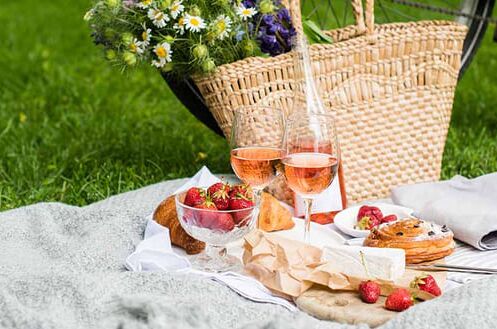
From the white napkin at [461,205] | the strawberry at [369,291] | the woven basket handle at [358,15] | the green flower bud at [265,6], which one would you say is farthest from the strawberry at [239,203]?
the green flower bud at [265,6]

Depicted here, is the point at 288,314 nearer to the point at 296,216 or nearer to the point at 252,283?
the point at 252,283

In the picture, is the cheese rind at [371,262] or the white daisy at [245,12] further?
the white daisy at [245,12]

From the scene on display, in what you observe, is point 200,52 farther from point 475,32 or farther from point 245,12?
point 475,32

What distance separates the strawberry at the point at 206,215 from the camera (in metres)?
2.09

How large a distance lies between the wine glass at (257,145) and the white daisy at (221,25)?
17.4 inches

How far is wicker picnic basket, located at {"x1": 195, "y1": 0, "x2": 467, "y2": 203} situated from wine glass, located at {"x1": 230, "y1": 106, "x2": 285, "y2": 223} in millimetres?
454

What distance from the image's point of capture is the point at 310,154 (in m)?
2.13

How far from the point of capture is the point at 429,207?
258cm

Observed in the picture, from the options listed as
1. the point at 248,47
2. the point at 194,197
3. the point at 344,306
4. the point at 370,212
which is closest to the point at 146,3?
the point at 248,47

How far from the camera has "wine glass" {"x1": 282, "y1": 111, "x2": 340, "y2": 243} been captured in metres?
2.10

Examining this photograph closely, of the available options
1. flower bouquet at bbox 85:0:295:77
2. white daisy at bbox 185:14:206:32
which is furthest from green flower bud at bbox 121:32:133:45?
white daisy at bbox 185:14:206:32

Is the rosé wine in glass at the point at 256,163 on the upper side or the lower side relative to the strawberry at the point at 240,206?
upper

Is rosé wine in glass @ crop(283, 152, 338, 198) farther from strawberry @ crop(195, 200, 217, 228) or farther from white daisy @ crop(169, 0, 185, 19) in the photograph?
white daisy @ crop(169, 0, 185, 19)

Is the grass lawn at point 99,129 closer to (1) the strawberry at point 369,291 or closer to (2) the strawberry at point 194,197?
(2) the strawberry at point 194,197
